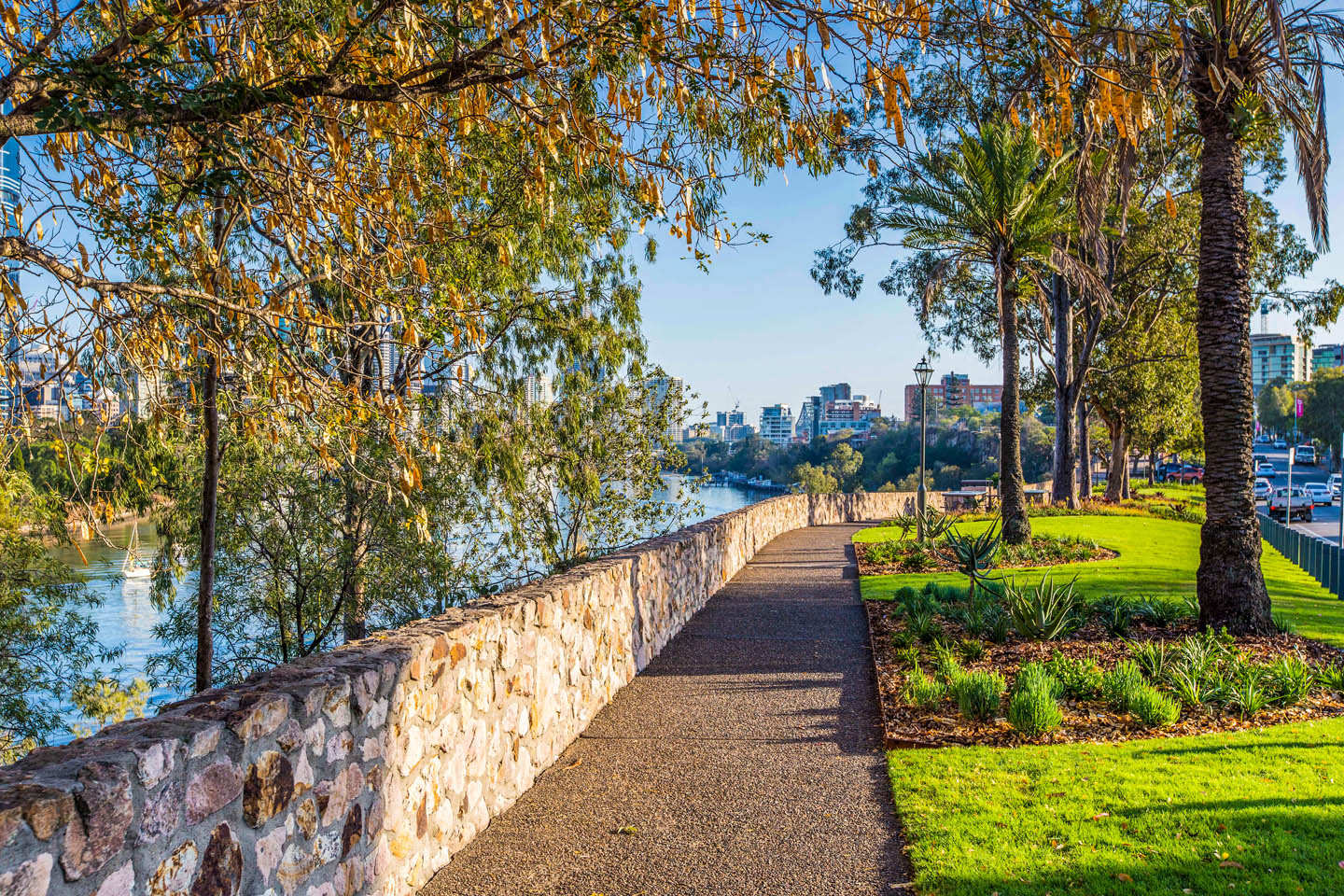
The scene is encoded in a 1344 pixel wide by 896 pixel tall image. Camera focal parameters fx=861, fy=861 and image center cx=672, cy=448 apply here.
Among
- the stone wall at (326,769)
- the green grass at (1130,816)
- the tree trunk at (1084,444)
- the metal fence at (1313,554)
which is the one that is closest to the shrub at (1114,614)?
the green grass at (1130,816)

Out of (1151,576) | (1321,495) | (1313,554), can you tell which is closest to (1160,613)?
(1151,576)

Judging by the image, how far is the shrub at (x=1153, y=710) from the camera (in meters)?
6.16

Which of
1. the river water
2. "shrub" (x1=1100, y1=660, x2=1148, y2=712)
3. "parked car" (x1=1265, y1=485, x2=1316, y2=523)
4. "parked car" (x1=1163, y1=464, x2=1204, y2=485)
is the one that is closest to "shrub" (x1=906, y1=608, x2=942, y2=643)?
"shrub" (x1=1100, y1=660, x2=1148, y2=712)

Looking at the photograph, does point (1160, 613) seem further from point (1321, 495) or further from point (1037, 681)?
point (1321, 495)

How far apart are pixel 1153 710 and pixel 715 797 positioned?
134 inches

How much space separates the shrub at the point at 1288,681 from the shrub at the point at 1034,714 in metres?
2.06

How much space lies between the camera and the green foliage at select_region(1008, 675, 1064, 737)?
6.00 metres

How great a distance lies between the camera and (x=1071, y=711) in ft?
21.5

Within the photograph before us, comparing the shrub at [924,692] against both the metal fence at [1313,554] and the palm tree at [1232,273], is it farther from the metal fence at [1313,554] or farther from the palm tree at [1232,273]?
the metal fence at [1313,554]

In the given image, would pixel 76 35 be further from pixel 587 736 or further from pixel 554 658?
pixel 587 736

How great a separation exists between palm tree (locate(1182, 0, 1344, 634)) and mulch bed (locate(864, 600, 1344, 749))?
0.62 m

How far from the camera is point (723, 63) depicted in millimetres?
5750

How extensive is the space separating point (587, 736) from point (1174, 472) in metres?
68.8

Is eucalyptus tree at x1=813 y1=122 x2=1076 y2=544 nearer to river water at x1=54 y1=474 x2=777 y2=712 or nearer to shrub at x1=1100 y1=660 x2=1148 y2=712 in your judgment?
river water at x1=54 y1=474 x2=777 y2=712
